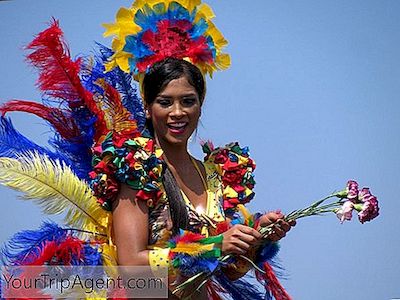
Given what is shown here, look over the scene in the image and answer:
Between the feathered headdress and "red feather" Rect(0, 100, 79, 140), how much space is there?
0.28 meters

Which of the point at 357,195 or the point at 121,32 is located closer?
the point at 357,195

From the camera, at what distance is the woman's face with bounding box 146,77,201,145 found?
2492mm

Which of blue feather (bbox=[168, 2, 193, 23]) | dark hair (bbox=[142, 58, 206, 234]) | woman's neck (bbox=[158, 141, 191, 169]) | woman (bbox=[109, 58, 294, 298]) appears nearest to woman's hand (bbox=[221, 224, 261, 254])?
woman (bbox=[109, 58, 294, 298])

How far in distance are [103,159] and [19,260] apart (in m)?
0.50

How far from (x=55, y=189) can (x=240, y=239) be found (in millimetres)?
753

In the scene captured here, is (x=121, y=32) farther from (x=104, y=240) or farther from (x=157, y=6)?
(x=104, y=240)

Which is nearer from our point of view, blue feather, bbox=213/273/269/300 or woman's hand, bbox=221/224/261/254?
woman's hand, bbox=221/224/261/254

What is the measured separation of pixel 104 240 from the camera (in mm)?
2691

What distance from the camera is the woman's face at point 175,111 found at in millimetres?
2492

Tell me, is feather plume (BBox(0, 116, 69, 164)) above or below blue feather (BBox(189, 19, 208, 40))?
below

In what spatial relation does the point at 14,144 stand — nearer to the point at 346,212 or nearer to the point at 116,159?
the point at 116,159

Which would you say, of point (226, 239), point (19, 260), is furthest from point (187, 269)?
point (19, 260)

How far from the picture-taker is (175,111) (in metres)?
2.48

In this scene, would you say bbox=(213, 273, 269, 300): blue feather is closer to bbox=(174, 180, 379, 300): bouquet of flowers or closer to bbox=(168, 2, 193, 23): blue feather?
bbox=(174, 180, 379, 300): bouquet of flowers
